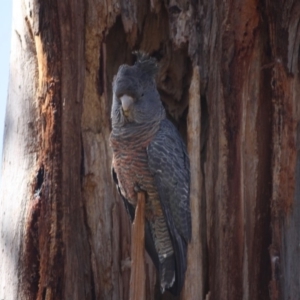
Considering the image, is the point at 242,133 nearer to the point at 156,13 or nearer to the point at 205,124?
the point at 205,124

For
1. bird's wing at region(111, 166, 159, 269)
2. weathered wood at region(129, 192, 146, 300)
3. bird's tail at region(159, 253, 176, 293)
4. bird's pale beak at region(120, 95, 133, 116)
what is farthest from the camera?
bird's wing at region(111, 166, 159, 269)

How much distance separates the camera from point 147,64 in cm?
465

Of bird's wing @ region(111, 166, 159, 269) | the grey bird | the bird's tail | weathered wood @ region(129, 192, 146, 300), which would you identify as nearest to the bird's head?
the grey bird

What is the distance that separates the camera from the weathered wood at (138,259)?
436 centimetres

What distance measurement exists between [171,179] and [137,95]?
0.44m


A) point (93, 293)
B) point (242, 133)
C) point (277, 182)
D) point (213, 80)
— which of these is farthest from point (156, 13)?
point (93, 293)

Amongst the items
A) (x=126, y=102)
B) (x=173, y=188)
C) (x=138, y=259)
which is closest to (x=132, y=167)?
(x=173, y=188)

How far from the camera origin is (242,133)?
476 cm

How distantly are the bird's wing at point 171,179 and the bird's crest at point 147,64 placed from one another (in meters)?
0.32

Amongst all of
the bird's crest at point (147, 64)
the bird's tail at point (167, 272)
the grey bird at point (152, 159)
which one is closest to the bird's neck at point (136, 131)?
the grey bird at point (152, 159)

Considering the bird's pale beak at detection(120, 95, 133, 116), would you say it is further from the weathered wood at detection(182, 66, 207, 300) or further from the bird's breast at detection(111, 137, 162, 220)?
the weathered wood at detection(182, 66, 207, 300)

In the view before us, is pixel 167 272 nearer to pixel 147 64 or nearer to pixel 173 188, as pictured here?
pixel 173 188

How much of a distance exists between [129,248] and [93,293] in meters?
0.29

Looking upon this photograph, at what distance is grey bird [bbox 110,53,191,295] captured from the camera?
455cm
